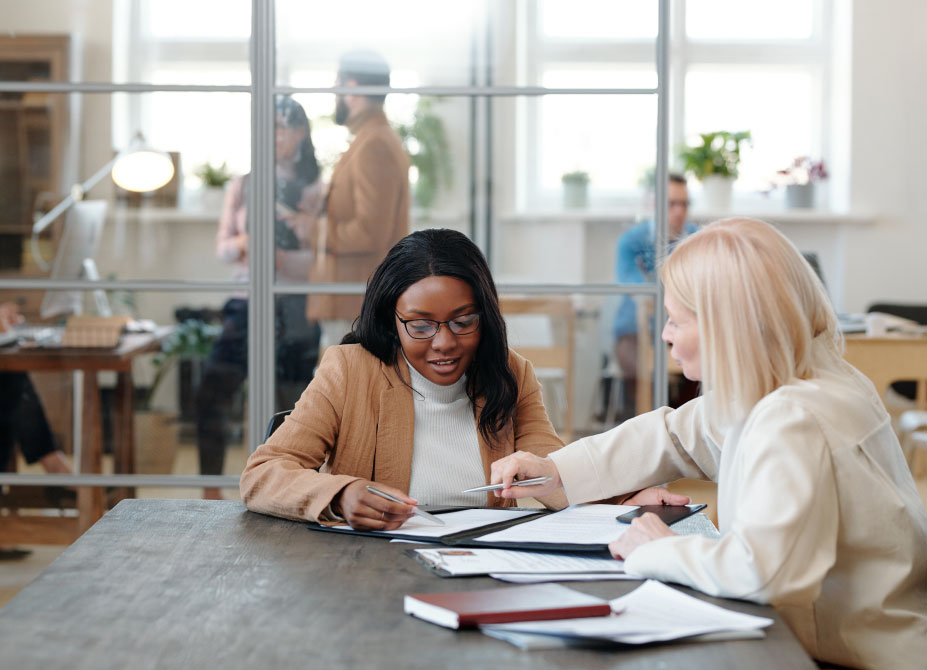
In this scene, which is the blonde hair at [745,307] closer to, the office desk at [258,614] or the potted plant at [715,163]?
the office desk at [258,614]

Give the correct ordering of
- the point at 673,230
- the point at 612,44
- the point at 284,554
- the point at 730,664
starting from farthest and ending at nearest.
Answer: the point at 673,230
the point at 612,44
the point at 284,554
the point at 730,664

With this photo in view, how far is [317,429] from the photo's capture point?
65.7 inches

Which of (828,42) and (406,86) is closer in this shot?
(406,86)

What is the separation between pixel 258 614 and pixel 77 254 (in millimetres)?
2446

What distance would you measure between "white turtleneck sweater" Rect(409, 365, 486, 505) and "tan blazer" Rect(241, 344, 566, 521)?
0.06ft

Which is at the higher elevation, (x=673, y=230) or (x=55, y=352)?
(x=673, y=230)

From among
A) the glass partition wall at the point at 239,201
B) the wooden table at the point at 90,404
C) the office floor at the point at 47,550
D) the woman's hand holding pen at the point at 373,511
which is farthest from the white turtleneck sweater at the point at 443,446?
the wooden table at the point at 90,404

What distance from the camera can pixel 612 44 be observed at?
3.41 meters

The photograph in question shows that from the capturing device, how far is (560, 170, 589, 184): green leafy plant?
4.01 meters

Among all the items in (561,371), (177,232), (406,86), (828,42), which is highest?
(828,42)

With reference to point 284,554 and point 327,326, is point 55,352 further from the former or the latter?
point 284,554

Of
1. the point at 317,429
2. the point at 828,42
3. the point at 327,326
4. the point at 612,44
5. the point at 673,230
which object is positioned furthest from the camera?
the point at 828,42

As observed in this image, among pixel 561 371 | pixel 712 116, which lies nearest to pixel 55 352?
pixel 561 371

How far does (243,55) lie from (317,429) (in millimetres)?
1807
